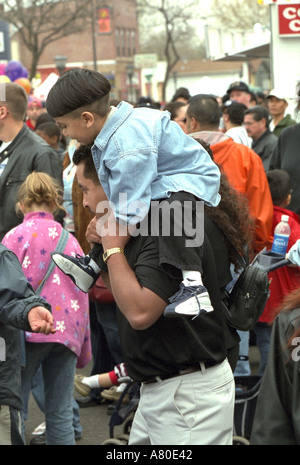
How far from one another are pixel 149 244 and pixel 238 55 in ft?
54.3

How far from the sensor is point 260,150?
919 cm

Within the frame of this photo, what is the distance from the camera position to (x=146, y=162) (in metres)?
2.87

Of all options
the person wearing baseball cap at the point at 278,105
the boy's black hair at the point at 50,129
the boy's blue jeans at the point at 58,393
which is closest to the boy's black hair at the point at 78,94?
the boy's blue jeans at the point at 58,393

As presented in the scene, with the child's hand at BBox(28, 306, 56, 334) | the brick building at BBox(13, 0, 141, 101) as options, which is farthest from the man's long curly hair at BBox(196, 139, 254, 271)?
the brick building at BBox(13, 0, 141, 101)

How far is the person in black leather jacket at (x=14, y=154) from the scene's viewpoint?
5.92 m

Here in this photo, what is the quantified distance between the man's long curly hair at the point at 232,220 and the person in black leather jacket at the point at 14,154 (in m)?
2.54

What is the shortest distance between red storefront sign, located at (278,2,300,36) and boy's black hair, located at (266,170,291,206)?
6.53m

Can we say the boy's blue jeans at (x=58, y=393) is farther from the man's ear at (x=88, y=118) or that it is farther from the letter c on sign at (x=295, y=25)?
the letter c on sign at (x=295, y=25)

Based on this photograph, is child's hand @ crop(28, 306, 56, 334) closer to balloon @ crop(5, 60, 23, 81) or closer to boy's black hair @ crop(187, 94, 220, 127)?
boy's black hair @ crop(187, 94, 220, 127)

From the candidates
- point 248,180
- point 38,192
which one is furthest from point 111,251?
point 248,180

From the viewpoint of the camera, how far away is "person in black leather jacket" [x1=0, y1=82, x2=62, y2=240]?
592 cm

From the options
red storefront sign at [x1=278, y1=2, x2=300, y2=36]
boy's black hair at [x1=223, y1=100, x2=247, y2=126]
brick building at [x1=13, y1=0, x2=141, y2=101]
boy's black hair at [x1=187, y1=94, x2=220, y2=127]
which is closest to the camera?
boy's black hair at [x1=187, y1=94, x2=220, y2=127]
